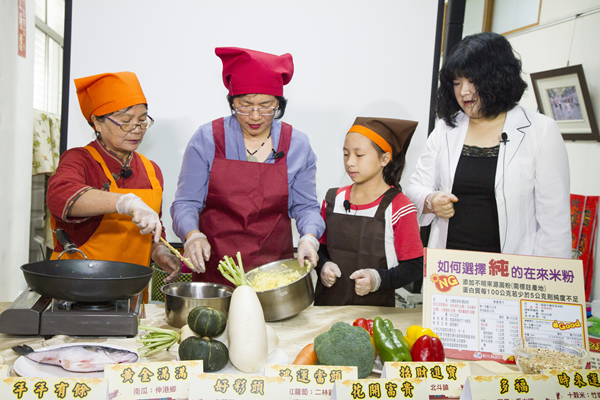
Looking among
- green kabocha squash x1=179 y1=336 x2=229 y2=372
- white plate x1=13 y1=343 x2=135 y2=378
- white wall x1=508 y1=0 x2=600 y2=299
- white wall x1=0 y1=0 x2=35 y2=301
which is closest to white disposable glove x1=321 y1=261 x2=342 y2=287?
green kabocha squash x1=179 y1=336 x2=229 y2=372

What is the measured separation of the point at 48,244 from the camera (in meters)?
4.53

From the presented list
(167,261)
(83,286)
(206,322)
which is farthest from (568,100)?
(83,286)

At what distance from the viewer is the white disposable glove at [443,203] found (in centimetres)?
200

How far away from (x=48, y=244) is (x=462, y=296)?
174 inches

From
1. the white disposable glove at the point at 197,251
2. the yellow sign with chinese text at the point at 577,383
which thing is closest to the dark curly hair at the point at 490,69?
the yellow sign with chinese text at the point at 577,383

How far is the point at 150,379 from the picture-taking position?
3.30 ft

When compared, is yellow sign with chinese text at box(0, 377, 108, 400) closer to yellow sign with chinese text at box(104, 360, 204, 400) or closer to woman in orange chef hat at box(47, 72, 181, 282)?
yellow sign with chinese text at box(104, 360, 204, 400)

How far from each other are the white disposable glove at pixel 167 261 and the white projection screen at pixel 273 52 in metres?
0.79

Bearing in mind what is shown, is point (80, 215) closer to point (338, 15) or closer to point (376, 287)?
point (376, 287)

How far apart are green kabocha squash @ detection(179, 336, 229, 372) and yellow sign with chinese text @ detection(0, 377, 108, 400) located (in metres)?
0.23

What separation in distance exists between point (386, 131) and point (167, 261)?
4.08 ft

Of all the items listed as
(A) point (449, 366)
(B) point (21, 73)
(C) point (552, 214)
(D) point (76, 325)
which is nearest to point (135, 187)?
(D) point (76, 325)

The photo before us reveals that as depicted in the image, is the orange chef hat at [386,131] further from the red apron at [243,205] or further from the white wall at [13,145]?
the white wall at [13,145]

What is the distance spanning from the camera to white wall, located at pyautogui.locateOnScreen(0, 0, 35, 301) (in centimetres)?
264
